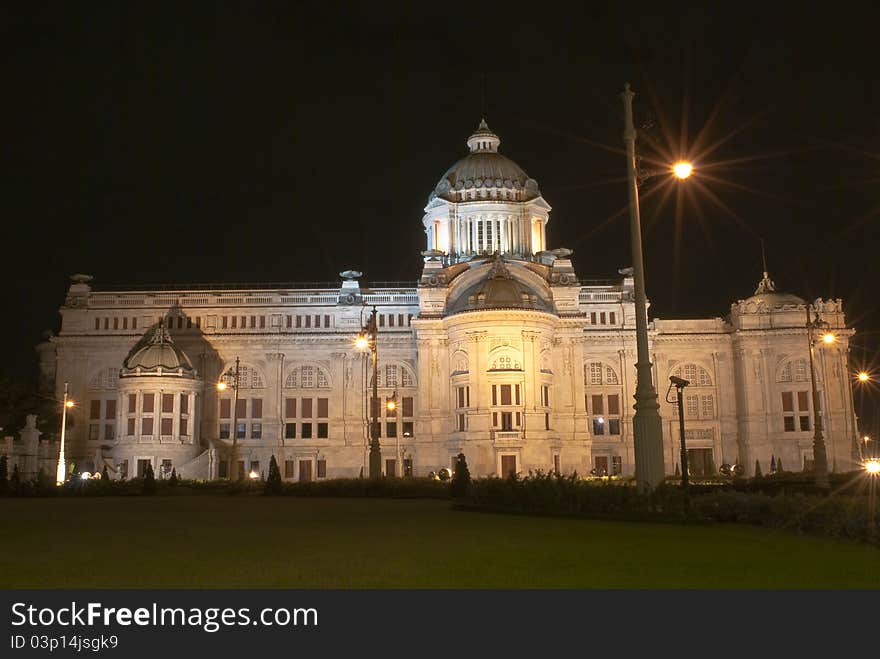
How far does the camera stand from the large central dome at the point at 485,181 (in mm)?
91438

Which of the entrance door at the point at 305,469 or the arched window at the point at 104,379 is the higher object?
the arched window at the point at 104,379

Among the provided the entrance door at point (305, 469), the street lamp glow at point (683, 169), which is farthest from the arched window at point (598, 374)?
the street lamp glow at point (683, 169)

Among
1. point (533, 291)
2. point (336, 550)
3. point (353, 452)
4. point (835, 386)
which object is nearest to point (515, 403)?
point (533, 291)

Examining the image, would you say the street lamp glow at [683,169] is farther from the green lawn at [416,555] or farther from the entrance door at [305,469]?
the entrance door at [305,469]

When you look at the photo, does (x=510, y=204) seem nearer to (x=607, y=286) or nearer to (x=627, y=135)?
(x=607, y=286)

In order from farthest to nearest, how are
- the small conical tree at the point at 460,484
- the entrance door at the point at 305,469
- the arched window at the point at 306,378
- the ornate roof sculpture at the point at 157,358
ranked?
the arched window at the point at 306,378 < the entrance door at the point at 305,469 < the ornate roof sculpture at the point at 157,358 < the small conical tree at the point at 460,484

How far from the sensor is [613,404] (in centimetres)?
9056

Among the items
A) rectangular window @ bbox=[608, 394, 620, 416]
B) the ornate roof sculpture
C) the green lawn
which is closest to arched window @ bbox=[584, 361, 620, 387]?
rectangular window @ bbox=[608, 394, 620, 416]

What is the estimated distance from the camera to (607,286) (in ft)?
302

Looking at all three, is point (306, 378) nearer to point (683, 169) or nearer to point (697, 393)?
point (697, 393)

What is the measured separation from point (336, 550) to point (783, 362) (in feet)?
261

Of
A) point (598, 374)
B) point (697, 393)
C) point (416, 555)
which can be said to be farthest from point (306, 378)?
point (416, 555)

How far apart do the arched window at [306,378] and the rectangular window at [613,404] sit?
2752cm

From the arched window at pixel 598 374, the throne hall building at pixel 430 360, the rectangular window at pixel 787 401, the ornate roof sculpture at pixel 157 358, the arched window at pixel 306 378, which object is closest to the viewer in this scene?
the ornate roof sculpture at pixel 157 358
